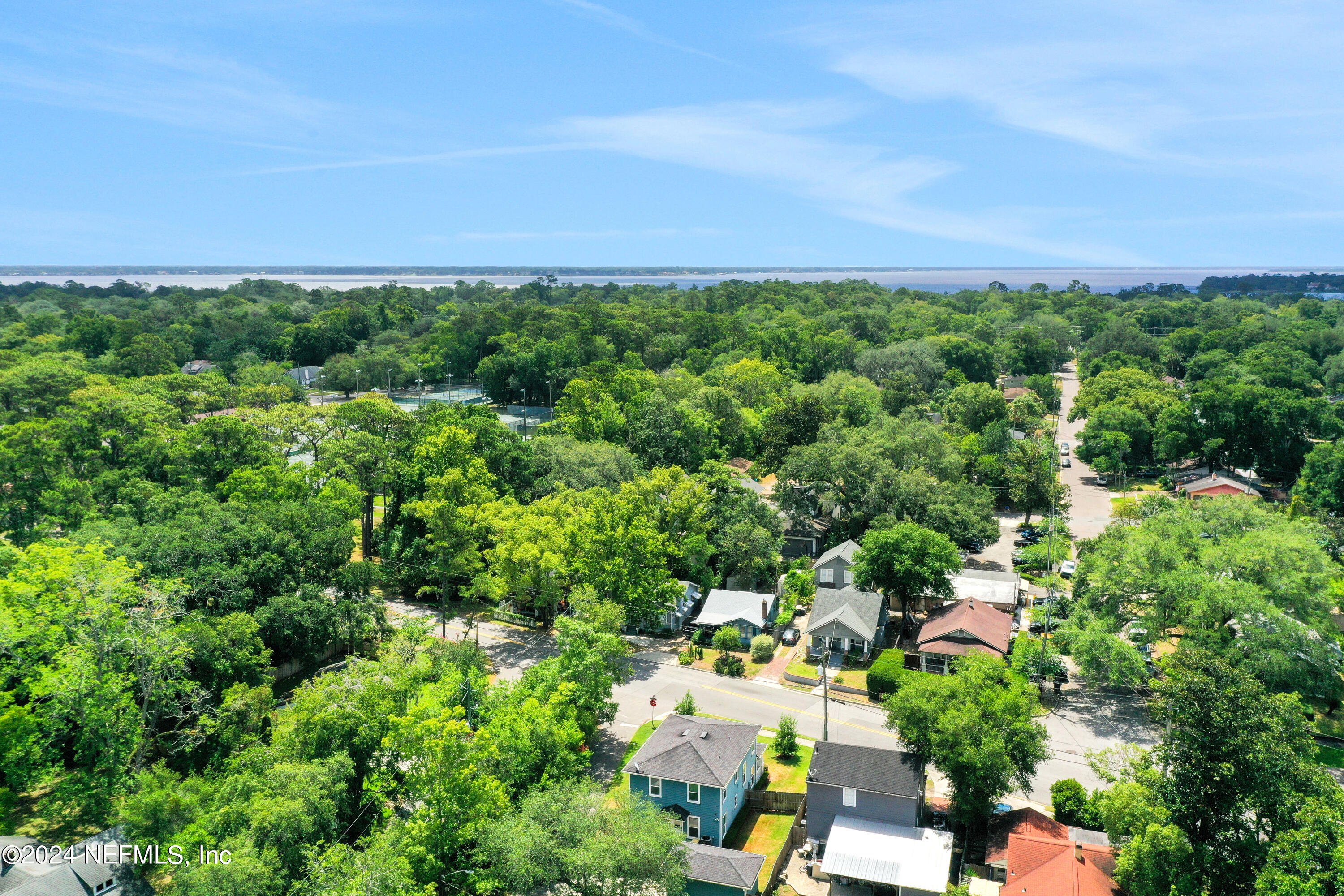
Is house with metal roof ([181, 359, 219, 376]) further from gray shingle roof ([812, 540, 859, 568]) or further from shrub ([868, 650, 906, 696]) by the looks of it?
shrub ([868, 650, 906, 696])

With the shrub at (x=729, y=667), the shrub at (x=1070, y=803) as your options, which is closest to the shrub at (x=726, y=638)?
the shrub at (x=729, y=667)

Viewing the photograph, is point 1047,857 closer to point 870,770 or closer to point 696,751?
point 870,770

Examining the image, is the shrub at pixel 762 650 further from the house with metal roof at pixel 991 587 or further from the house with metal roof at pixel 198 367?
the house with metal roof at pixel 198 367

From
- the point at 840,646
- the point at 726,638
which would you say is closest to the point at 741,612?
the point at 726,638

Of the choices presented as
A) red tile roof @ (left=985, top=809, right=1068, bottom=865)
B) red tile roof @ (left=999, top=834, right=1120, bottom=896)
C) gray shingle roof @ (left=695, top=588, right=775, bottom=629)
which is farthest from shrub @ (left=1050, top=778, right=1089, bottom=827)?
gray shingle roof @ (left=695, top=588, right=775, bottom=629)

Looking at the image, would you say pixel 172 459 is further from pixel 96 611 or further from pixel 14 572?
pixel 96 611

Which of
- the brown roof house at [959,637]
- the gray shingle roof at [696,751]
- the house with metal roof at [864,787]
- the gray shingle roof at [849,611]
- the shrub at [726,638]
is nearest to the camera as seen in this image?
the house with metal roof at [864,787]

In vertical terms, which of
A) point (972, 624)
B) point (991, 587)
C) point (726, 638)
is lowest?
point (726, 638)
